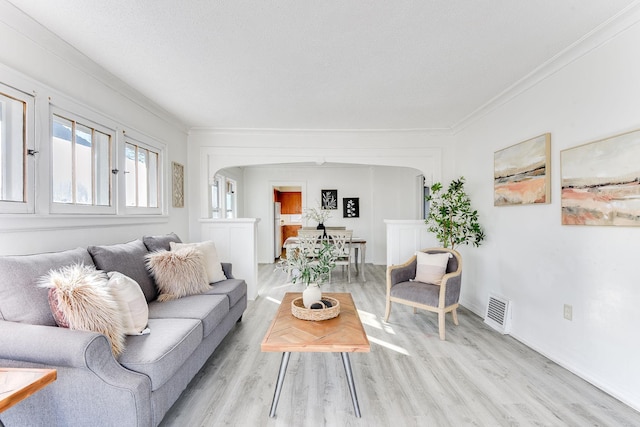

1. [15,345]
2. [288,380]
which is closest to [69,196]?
[15,345]

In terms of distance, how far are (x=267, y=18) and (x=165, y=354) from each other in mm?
2037

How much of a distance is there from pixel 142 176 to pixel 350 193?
14.7ft

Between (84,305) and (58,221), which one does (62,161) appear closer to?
(58,221)

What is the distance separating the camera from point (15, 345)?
4.22 ft

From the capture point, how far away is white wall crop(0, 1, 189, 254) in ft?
5.90

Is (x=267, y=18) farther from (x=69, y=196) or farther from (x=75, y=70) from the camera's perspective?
(x=69, y=196)

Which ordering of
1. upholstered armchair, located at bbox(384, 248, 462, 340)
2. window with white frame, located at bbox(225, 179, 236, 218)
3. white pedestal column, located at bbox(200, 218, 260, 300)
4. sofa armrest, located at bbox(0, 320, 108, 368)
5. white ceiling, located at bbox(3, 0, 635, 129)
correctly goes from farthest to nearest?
window with white frame, located at bbox(225, 179, 236, 218) → white pedestal column, located at bbox(200, 218, 260, 300) → upholstered armchair, located at bbox(384, 248, 462, 340) → white ceiling, located at bbox(3, 0, 635, 129) → sofa armrest, located at bbox(0, 320, 108, 368)

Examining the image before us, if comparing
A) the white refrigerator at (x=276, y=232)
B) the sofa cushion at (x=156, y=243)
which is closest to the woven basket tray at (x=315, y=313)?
the sofa cushion at (x=156, y=243)

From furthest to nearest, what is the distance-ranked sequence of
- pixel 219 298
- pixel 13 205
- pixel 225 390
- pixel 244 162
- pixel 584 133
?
1. pixel 244 162
2. pixel 219 298
3. pixel 584 133
4. pixel 225 390
5. pixel 13 205

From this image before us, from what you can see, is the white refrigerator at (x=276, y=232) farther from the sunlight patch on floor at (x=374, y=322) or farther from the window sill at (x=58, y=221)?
the window sill at (x=58, y=221)

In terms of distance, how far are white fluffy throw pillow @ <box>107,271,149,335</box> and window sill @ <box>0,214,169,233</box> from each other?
0.63 metres

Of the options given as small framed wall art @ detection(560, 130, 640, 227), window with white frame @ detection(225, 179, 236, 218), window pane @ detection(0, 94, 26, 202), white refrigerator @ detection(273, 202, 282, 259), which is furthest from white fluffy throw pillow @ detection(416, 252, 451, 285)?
white refrigerator @ detection(273, 202, 282, 259)

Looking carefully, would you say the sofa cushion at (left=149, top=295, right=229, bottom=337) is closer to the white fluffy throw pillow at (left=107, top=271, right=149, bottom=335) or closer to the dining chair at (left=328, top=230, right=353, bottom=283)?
the white fluffy throw pillow at (left=107, top=271, right=149, bottom=335)

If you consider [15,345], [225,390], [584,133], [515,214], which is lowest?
[225,390]
